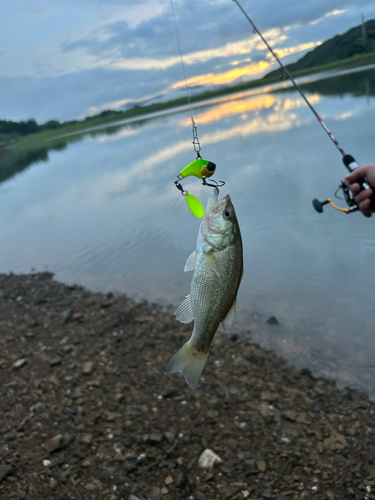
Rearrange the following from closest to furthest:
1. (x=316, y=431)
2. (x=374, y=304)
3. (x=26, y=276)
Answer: (x=316, y=431)
(x=374, y=304)
(x=26, y=276)

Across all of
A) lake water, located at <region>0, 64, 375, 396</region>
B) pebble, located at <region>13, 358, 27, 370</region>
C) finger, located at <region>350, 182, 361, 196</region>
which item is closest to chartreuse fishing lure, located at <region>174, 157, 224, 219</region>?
finger, located at <region>350, 182, 361, 196</region>

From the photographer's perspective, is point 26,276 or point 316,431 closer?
point 316,431

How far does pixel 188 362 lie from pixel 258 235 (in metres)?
7.20

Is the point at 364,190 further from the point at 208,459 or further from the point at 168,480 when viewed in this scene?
the point at 168,480

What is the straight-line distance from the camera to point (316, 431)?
3.83m

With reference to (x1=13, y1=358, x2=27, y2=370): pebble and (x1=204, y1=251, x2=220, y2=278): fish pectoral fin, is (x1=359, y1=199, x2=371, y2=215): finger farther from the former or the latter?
(x1=13, y1=358, x2=27, y2=370): pebble

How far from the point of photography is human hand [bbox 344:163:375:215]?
3246 mm

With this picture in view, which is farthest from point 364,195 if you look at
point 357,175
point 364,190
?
point 357,175

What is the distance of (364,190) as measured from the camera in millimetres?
3283

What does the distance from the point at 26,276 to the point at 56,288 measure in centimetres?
180

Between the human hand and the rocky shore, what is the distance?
95.6 inches

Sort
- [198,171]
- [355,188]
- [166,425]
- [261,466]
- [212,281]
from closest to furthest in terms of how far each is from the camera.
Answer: [212,281] → [198,171] → [355,188] → [261,466] → [166,425]

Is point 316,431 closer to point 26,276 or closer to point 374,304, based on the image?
point 374,304

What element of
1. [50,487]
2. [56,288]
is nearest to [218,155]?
[56,288]
